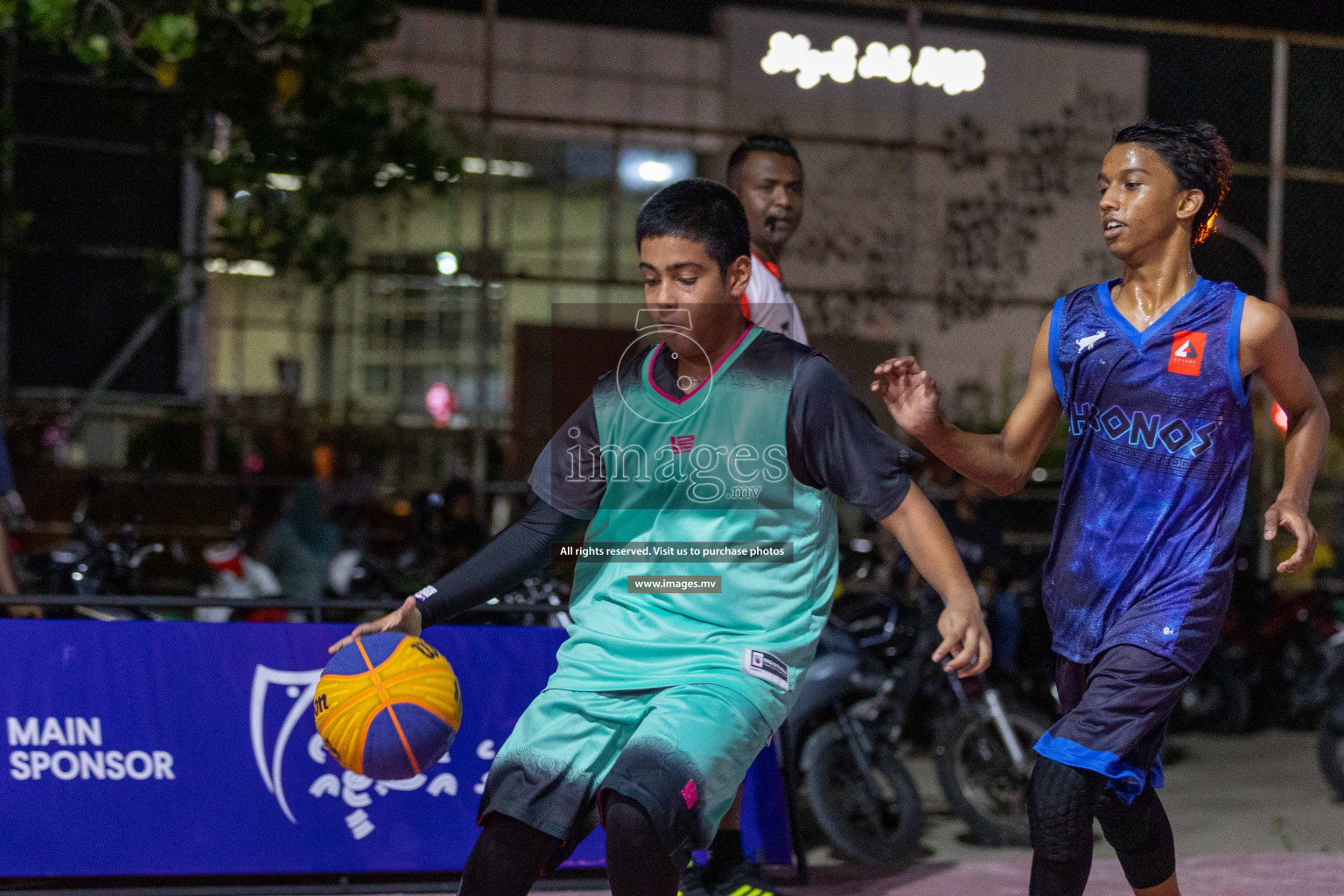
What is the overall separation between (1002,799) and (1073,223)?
574 centimetres

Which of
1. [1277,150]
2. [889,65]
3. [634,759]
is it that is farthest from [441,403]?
[634,759]

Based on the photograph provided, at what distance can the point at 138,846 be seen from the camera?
15.3ft

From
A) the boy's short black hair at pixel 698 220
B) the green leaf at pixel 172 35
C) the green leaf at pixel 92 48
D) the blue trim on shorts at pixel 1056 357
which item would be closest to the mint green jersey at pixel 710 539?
the boy's short black hair at pixel 698 220

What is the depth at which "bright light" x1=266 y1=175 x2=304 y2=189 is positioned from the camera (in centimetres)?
845

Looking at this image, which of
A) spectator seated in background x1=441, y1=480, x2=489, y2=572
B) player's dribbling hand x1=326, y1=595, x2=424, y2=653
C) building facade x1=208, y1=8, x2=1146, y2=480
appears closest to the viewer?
player's dribbling hand x1=326, y1=595, x2=424, y2=653

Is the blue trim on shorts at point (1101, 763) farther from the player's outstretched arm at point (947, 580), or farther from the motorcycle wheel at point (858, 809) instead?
the motorcycle wheel at point (858, 809)

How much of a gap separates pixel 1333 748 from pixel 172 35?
717cm

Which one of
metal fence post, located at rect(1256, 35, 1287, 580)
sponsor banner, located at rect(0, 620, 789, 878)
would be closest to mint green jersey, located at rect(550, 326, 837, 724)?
sponsor banner, located at rect(0, 620, 789, 878)

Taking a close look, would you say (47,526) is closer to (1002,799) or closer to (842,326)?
(842,326)

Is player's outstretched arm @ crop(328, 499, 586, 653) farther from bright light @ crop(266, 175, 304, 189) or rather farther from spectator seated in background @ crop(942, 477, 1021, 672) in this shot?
bright light @ crop(266, 175, 304, 189)

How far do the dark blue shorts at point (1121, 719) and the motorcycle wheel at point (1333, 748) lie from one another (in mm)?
4946

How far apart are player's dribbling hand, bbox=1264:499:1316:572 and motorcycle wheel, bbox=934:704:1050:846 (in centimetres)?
324

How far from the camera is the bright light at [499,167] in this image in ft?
30.4

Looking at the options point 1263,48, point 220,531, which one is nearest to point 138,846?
point 220,531
